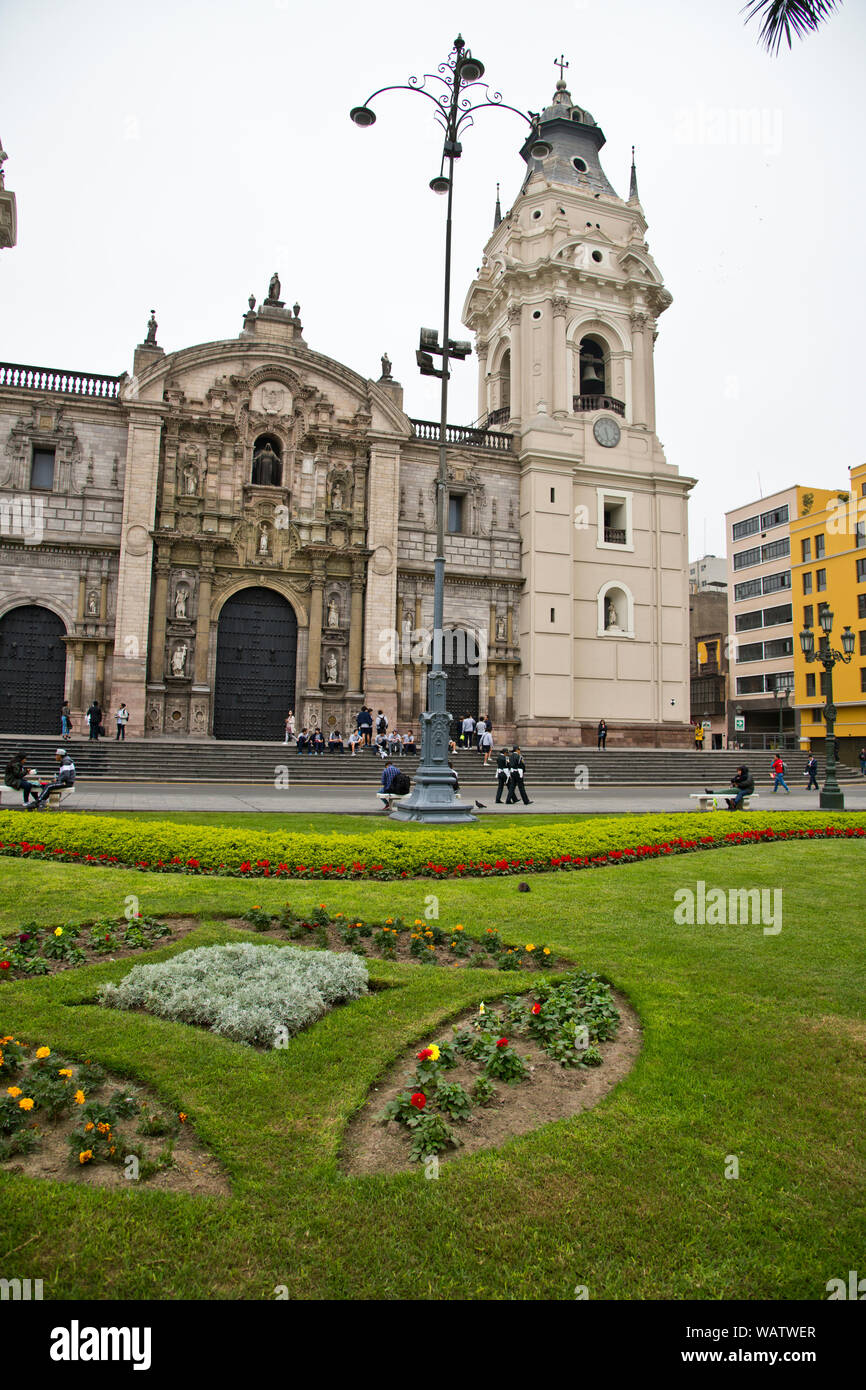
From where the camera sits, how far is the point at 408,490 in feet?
113

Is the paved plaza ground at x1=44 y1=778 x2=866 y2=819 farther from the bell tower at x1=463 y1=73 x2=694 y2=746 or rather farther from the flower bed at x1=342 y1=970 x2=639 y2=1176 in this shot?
the flower bed at x1=342 y1=970 x2=639 y2=1176

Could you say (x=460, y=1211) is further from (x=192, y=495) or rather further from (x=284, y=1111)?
(x=192, y=495)

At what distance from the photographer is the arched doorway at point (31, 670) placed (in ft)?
96.0

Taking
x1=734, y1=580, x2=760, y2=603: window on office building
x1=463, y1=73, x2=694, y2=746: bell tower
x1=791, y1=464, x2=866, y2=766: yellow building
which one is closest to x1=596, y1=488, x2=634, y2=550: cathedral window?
x1=463, y1=73, x2=694, y2=746: bell tower

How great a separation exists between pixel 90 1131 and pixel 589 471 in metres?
36.5

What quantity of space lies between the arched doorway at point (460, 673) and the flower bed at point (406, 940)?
27094 millimetres

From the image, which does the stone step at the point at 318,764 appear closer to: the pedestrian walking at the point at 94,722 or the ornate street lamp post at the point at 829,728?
the pedestrian walking at the point at 94,722

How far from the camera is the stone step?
24.3m

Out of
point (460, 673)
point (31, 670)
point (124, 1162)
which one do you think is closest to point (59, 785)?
point (124, 1162)

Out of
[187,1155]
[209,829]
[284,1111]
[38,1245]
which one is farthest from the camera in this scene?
[209,829]

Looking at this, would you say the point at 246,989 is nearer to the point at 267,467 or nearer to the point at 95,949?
the point at 95,949

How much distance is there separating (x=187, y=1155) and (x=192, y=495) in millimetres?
30677

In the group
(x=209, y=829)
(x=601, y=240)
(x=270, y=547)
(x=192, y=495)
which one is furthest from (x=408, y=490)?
(x=209, y=829)

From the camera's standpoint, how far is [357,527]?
33.2 meters
